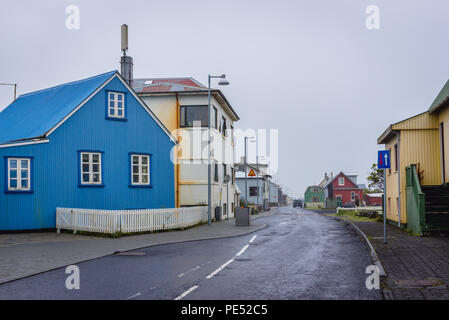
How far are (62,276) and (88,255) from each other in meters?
3.56

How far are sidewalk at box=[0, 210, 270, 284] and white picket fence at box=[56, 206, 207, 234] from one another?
517mm

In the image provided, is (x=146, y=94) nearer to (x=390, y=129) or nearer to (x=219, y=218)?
(x=219, y=218)

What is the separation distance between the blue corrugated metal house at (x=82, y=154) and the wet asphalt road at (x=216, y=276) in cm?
858

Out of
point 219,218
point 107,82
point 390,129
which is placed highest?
point 107,82

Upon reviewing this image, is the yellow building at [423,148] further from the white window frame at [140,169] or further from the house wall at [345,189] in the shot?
the house wall at [345,189]

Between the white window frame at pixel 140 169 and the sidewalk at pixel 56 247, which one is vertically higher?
the white window frame at pixel 140 169

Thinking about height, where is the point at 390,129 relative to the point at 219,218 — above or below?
above

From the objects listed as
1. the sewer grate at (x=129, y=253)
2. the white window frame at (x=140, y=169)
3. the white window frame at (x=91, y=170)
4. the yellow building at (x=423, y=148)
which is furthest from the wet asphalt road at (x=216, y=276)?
the white window frame at (x=140, y=169)

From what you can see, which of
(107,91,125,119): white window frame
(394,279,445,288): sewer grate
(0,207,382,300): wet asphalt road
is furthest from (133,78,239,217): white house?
(394,279,445,288): sewer grate

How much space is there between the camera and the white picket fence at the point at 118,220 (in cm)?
2012

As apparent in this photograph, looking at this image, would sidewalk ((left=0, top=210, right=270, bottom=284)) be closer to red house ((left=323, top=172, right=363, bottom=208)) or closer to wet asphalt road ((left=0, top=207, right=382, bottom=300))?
wet asphalt road ((left=0, top=207, right=382, bottom=300))

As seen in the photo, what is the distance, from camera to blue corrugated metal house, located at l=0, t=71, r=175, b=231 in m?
22.0
